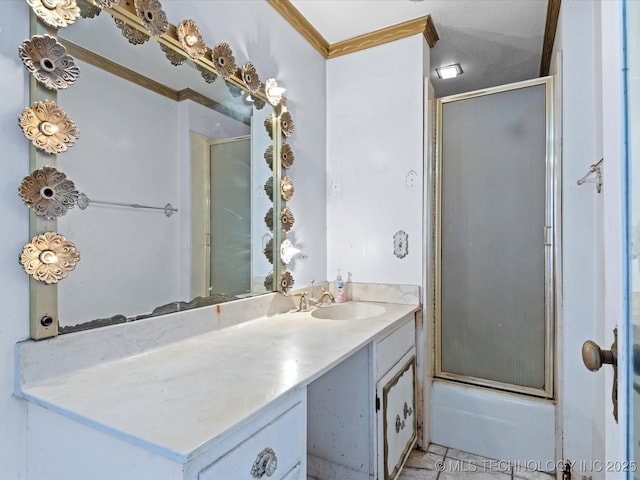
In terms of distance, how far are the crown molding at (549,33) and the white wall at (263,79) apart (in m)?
1.30

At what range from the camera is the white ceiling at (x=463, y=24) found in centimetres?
191

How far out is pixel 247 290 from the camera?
1.66 metres

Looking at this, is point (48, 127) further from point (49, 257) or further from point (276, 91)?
point (276, 91)

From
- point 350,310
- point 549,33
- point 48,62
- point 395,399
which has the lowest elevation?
point 395,399

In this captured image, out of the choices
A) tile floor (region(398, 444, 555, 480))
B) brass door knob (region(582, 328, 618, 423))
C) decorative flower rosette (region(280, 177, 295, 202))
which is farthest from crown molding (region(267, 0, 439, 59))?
tile floor (region(398, 444, 555, 480))

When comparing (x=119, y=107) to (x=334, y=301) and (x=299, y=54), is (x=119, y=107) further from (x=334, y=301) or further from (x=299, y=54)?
(x=334, y=301)

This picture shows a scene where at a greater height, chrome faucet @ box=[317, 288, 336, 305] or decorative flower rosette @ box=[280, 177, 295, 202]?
decorative flower rosette @ box=[280, 177, 295, 202]

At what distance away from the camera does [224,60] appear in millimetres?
1490

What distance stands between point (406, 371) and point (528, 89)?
1.64 meters

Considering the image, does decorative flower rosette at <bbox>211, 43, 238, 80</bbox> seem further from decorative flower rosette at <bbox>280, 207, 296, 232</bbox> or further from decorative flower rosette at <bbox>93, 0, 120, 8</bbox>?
decorative flower rosette at <bbox>280, 207, 296, 232</bbox>

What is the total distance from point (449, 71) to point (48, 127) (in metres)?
2.59

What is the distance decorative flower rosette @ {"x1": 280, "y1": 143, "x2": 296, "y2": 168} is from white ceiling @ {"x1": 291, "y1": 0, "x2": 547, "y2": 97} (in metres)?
0.77

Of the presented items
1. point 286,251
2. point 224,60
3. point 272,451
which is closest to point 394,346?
point 286,251

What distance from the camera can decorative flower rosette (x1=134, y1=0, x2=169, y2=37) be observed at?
3.85 feet
